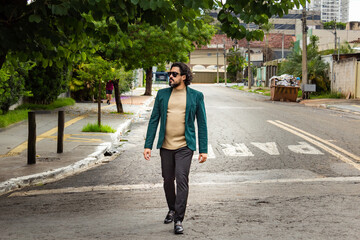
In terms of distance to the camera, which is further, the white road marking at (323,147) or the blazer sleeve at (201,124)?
the white road marking at (323,147)

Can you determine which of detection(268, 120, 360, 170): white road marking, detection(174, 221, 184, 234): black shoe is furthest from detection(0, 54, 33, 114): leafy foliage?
detection(174, 221, 184, 234): black shoe

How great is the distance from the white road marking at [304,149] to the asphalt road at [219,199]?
23mm

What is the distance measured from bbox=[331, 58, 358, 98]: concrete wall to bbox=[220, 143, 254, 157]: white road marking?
24.3 metres

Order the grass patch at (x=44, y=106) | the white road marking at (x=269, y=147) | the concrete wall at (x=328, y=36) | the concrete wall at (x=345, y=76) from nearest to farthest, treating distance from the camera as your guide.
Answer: the white road marking at (x=269, y=147) → the grass patch at (x=44, y=106) → the concrete wall at (x=345, y=76) → the concrete wall at (x=328, y=36)

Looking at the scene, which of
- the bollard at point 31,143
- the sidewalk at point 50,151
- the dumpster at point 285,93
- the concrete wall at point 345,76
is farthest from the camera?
the dumpster at point 285,93

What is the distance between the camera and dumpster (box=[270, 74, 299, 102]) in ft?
116

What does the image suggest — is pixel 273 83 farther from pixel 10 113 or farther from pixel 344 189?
pixel 344 189

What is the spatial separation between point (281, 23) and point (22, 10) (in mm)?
142810

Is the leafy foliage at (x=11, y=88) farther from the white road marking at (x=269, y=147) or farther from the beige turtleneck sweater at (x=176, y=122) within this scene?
the beige turtleneck sweater at (x=176, y=122)

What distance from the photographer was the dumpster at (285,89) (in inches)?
1389

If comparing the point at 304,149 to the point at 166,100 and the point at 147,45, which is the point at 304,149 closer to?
the point at 166,100

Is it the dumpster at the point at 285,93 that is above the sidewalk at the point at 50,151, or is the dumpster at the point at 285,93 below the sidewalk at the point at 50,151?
above

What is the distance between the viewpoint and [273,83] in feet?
119

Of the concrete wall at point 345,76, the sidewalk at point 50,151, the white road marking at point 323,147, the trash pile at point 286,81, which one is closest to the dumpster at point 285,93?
the trash pile at point 286,81
